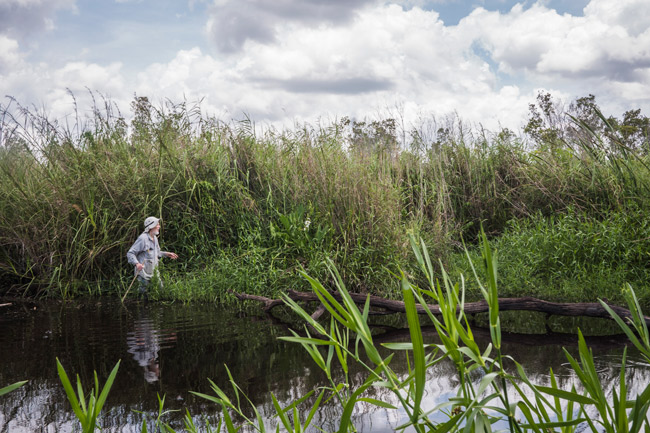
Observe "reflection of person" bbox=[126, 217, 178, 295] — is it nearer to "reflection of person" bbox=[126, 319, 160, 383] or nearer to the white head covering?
the white head covering

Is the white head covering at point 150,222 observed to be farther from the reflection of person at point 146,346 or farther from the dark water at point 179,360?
the reflection of person at point 146,346

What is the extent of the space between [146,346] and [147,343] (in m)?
0.12

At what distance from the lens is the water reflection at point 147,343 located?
4707mm

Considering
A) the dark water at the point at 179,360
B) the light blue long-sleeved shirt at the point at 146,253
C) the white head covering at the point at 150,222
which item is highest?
the white head covering at the point at 150,222

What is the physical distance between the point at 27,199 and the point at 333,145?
189 inches

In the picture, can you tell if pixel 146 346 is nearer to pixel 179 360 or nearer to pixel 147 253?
pixel 179 360

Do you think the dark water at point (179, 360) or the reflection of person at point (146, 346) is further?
the reflection of person at point (146, 346)

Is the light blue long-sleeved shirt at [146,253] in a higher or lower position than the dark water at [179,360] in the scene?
higher

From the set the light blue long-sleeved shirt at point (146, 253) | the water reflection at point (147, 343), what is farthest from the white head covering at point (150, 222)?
the water reflection at point (147, 343)

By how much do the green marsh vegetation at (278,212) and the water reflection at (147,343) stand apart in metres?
1.41

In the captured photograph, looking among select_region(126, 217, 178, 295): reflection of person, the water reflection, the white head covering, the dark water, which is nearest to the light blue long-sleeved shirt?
select_region(126, 217, 178, 295): reflection of person

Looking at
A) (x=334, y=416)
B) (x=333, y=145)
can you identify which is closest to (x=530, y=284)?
(x=333, y=145)

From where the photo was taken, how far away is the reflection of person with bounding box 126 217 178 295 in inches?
305

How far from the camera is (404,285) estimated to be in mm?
943
